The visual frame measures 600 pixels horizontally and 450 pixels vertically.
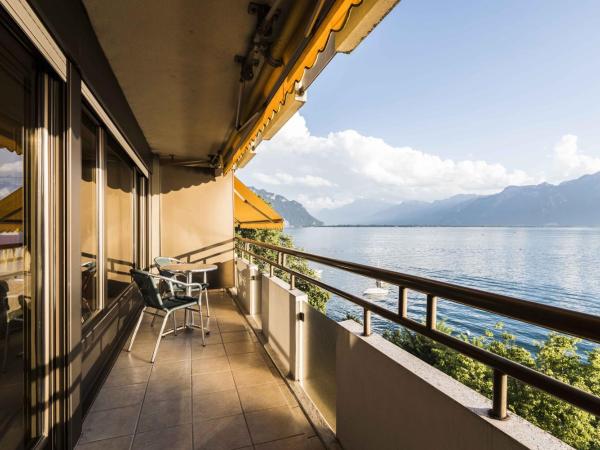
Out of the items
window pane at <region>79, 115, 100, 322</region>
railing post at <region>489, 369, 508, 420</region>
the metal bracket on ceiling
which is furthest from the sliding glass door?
railing post at <region>489, 369, 508, 420</region>

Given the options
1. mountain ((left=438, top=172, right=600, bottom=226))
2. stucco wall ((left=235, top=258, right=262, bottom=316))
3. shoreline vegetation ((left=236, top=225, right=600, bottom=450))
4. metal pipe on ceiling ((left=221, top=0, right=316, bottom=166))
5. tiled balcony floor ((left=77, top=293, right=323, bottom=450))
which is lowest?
shoreline vegetation ((left=236, top=225, right=600, bottom=450))

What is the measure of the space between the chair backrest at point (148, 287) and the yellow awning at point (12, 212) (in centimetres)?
Answer: 177

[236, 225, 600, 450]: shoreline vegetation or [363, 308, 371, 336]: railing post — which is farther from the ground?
[363, 308, 371, 336]: railing post

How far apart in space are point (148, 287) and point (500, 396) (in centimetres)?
316

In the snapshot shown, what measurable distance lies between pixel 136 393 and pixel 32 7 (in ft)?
8.35

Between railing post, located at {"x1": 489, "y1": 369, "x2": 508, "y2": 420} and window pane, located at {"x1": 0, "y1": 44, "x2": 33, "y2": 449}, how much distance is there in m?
1.87

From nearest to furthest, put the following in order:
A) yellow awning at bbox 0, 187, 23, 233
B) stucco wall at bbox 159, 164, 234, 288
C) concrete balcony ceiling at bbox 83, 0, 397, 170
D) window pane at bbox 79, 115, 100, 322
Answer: yellow awning at bbox 0, 187, 23, 233
concrete balcony ceiling at bbox 83, 0, 397, 170
window pane at bbox 79, 115, 100, 322
stucco wall at bbox 159, 164, 234, 288

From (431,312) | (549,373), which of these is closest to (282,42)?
(431,312)

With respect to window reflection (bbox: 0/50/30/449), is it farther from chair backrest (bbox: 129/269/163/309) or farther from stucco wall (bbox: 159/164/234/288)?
stucco wall (bbox: 159/164/234/288)

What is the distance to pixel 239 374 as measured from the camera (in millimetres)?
2871

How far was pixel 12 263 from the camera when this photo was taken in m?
1.44

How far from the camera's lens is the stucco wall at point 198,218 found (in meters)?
6.35

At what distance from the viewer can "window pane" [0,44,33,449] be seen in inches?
54.6

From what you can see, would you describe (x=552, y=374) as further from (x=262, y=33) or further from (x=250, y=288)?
(x=262, y=33)
